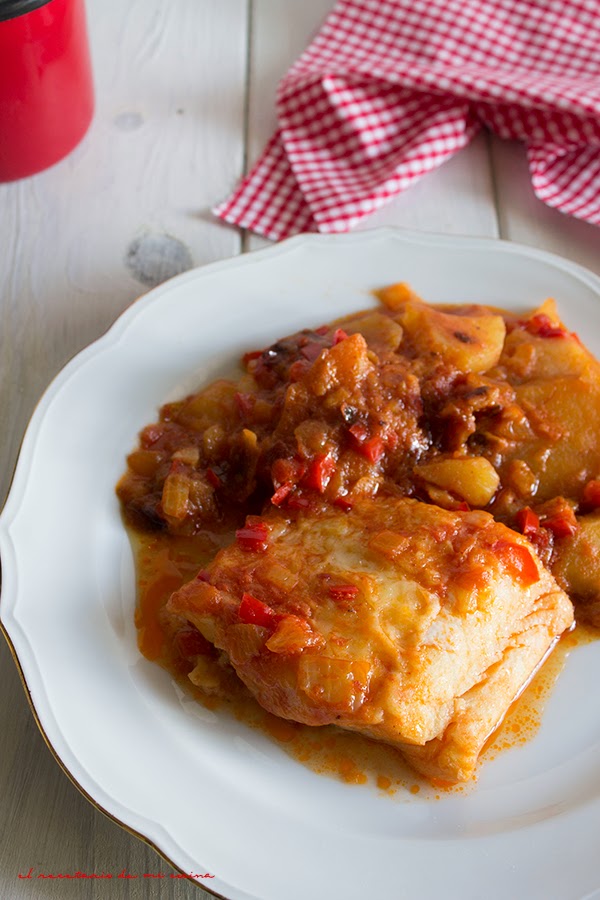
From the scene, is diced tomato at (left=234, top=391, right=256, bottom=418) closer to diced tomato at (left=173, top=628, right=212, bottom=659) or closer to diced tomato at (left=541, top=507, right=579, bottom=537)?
diced tomato at (left=173, top=628, right=212, bottom=659)

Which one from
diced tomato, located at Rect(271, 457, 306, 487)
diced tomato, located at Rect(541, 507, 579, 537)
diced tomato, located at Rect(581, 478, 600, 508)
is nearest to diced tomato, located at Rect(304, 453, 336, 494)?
diced tomato, located at Rect(271, 457, 306, 487)

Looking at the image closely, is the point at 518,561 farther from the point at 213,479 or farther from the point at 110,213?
the point at 110,213

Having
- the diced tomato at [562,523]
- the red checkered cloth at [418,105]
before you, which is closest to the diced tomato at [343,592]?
the diced tomato at [562,523]

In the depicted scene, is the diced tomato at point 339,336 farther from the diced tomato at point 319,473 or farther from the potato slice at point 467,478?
the potato slice at point 467,478

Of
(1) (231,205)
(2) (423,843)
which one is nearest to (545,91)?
(1) (231,205)

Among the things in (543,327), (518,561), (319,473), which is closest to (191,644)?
(319,473)
